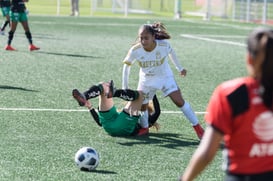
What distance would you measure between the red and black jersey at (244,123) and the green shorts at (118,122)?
5.56m

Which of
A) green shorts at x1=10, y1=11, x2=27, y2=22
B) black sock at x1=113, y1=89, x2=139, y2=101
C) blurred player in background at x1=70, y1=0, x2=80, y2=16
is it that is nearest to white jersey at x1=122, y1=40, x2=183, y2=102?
black sock at x1=113, y1=89, x2=139, y2=101

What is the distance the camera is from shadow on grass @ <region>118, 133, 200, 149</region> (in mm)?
9545

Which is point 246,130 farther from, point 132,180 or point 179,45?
point 179,45

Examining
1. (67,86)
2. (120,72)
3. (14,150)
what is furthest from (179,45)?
(14,150)

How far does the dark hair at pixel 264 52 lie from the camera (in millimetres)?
4098

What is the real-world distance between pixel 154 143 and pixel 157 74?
0.97 m

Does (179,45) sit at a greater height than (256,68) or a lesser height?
lesser

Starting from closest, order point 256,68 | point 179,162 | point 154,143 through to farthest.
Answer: point 256,68
point 179,162
point 154,143

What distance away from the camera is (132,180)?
7574 mm

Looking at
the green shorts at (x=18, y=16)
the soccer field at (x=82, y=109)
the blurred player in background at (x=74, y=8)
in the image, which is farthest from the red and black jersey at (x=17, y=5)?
the blurred player in background at (x=74, y=8)

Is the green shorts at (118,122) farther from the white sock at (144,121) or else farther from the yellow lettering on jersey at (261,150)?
the yellow lettering on jersey at (261,150)

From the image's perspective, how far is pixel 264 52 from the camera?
4.10m

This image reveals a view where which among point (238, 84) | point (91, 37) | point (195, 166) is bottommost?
point (91, 37)

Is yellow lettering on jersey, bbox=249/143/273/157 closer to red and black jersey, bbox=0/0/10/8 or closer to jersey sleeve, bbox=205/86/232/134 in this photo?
jersey sleeve, bbox=205/86/232/134
